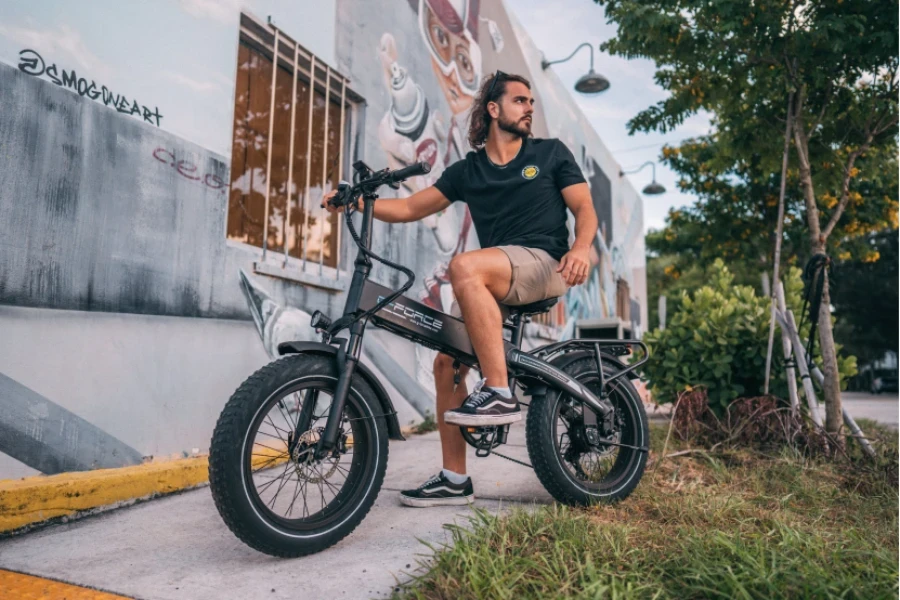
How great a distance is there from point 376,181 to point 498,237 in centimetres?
63

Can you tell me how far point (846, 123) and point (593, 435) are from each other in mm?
3772

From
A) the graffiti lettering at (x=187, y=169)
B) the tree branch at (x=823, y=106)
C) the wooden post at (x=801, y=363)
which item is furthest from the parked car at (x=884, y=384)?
the graffiti lettering at (x=187, y=169)

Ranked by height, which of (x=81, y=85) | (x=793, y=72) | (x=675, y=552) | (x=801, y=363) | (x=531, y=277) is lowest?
(x=675, y=552)

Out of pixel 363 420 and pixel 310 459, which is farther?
pixel 363 420

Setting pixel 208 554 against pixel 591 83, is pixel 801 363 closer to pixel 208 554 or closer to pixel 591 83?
pixel 208 554

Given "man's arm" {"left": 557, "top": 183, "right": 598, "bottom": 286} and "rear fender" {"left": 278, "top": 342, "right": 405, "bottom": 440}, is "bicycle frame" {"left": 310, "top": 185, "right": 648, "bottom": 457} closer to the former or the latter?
"rear fender" {"left": 278, "top": 342, "right": 405, "bottom": 440}

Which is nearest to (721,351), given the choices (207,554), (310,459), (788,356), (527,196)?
(788,356)

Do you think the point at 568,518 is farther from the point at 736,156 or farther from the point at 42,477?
the point at 736,156

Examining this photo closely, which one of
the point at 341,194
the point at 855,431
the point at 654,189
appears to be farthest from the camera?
the point at 654,189

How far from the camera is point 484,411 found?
2.31 meters

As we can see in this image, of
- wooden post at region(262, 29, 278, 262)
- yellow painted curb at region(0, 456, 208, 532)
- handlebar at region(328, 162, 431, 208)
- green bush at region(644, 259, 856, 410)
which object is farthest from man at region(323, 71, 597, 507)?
green bush at region(644, 259, 856, 410)

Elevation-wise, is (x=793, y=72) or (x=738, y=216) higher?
(x=738, y=216)

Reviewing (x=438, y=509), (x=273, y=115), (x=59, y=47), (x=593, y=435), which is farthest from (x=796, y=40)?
(x=59, y=47)

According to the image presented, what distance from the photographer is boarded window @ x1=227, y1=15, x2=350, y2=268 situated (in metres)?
3.97
